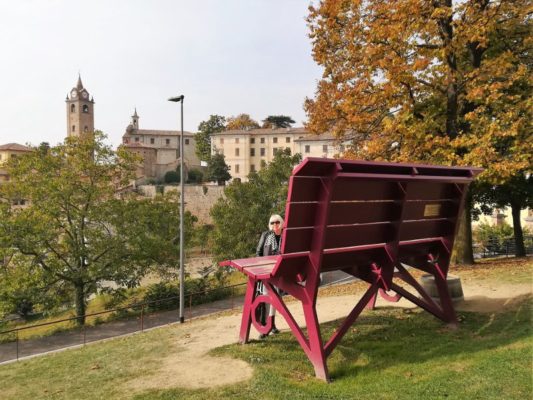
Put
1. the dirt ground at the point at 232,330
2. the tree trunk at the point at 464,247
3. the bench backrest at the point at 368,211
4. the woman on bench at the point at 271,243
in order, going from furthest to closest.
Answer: the tree trunk at the point at 464,247 → the woman on bench at the point at 271,243 → the dirt ground at the point at 232,330 → the bench backrest at the point at 368,211

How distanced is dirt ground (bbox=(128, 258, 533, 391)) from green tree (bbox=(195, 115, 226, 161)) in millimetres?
89297

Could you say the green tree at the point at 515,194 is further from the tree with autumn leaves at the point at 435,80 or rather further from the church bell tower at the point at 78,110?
the church bell tower at the point at 78,110

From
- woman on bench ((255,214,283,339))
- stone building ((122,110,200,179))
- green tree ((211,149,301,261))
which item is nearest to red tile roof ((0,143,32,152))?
stone building ((122,110,200,179))

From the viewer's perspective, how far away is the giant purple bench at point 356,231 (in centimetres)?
446

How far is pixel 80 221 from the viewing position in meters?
22.4

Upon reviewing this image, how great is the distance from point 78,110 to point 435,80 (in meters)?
117

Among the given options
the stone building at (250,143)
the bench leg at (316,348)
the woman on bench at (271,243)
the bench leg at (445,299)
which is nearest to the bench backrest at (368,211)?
the bench leg at (445,299)

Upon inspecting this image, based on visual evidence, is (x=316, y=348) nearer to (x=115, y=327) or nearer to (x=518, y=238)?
(x=115, y=327)

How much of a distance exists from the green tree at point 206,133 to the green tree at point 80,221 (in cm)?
7477

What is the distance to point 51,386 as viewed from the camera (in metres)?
5.62

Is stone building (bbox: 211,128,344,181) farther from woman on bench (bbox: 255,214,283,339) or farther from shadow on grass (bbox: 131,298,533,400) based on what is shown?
shadow on grass (bbox: 131,298,533,400)

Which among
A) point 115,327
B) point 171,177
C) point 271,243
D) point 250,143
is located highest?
point 250,143

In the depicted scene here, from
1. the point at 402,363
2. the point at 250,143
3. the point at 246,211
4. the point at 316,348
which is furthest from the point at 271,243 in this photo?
the point at 250,143

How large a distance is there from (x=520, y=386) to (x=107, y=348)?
20.2 ft
